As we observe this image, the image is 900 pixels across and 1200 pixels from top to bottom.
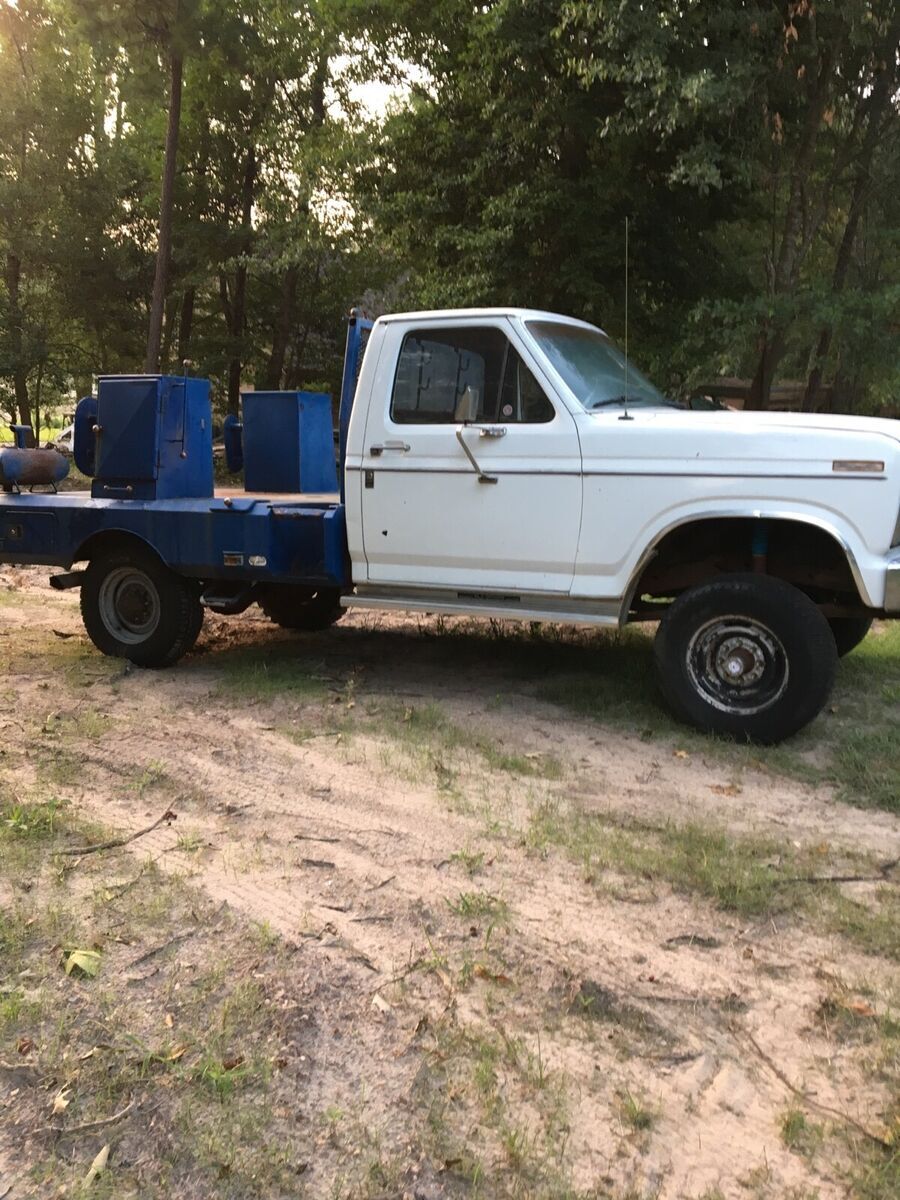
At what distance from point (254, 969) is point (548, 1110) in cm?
106

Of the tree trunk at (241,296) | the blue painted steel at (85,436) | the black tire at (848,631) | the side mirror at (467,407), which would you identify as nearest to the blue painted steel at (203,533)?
the blue painted steel at (85,436)

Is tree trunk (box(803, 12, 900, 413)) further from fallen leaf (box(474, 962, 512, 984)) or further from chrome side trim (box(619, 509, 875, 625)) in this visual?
fallen leaf (box(474, 962, 512, 984))

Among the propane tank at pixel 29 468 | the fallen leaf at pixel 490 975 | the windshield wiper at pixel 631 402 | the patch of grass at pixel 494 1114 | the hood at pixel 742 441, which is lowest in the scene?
the patch of grass at pixel 494 1114

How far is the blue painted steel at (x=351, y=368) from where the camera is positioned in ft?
20.5

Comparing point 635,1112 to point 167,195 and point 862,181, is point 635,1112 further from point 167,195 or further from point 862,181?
point 167,195

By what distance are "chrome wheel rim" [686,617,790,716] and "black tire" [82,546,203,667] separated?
3.44m

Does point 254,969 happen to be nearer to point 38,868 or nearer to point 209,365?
point 38,868

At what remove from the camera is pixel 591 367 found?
235 inches

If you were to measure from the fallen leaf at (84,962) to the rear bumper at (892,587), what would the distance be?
12.7ft

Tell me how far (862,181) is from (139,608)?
11.3 meters

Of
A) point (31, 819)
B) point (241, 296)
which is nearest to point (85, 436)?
point (31, 819)

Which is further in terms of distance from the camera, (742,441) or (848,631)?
(848,631)

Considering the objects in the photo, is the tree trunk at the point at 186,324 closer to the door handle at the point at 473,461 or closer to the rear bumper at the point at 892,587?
the door handle at the point at 473,461

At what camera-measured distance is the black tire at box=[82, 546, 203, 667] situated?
6781mm
